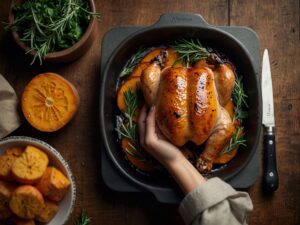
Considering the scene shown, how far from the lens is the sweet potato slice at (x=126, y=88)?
1308mm

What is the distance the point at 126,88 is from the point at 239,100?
1.03ft

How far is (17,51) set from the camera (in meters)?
1.39

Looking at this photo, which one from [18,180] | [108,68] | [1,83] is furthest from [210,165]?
[1,83]

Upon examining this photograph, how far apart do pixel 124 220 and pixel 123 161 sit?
181 mm

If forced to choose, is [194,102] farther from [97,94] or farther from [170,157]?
[97,94]

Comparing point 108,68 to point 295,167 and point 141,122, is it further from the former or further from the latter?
point 295,167

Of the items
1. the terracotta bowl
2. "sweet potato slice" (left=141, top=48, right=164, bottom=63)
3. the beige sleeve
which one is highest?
the terracotta bowl

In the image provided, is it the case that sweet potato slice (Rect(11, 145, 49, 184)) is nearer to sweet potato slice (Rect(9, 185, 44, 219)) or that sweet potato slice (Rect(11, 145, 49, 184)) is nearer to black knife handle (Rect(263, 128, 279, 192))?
sweet potato slice (Rect(9, 185, 44, 219))

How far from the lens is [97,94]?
137 centimetres

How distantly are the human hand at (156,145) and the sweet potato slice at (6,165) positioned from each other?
0.35m

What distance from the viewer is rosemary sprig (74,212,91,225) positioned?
51.9 inches

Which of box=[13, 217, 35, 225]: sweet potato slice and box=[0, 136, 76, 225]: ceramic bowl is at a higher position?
box=[0, 136, 76, 225]: ceramic bowl

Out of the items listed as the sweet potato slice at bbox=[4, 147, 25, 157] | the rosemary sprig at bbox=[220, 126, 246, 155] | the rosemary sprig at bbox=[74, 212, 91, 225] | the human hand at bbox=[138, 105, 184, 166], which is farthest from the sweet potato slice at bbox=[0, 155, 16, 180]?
the rosemary sprig at bbox=[220, 126, 246, 155]

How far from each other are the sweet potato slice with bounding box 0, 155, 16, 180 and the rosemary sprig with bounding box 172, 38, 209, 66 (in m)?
0.52
